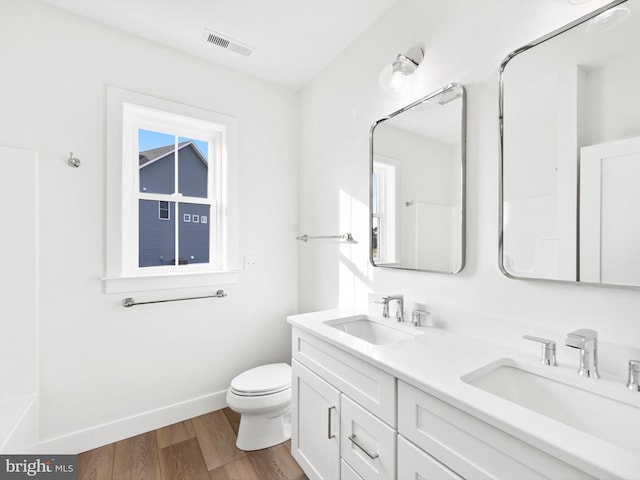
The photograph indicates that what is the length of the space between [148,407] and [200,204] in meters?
1.38

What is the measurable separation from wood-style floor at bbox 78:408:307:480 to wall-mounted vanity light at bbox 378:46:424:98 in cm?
206

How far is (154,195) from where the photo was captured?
205cm

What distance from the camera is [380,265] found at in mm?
1738

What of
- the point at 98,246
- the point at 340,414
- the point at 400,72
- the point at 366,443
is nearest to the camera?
the point at 366,443

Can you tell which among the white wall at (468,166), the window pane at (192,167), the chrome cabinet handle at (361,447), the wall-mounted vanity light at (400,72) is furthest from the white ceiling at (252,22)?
the chrome cabinet handle at (361,447)

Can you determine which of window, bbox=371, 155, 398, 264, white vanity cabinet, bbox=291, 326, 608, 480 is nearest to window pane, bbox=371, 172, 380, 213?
window, bbox=371, 155, 398, 264

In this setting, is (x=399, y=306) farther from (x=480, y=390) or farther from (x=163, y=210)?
(x=163, y=210)

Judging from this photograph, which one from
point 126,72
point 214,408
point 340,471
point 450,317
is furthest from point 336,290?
point 126,72

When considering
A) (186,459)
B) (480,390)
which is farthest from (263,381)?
(480,390)

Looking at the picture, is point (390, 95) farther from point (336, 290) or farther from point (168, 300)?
point (168, 300)

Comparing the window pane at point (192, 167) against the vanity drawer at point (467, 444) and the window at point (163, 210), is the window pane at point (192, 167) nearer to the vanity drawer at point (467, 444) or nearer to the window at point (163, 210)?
the window at point (163, 210)

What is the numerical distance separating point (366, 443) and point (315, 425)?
14.4 inches

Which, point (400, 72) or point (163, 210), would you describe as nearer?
point (400, 72)

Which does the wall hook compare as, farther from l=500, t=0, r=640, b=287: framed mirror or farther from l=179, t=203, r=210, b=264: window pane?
l=500, t=0, r=640, b=287: framed mirror
